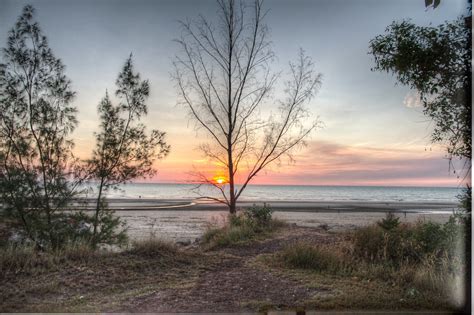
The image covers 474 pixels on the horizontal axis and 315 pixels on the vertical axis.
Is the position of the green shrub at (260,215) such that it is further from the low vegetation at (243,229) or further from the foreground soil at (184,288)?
the foreground soil at (184,288)

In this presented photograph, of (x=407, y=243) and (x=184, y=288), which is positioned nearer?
(x=184, y=288)

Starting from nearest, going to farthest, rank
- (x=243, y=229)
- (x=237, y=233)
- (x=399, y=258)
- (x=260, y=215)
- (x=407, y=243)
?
1. (x=399, y=258)
2. (x=407, y=243)
3. (x=237, y=233)
4. (x=243, y=229)
5. (x=260, y=215)

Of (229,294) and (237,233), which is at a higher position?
(237,233)

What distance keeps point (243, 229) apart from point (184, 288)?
12.0 ft

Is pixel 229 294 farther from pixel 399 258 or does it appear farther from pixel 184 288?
pixel 399 258

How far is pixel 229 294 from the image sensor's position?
360 centimetres

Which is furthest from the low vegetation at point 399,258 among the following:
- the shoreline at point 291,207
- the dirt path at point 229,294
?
the shoreline at point 291,207

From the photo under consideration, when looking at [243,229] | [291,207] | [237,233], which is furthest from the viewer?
[291,207]

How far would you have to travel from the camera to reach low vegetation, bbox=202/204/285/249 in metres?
6.95

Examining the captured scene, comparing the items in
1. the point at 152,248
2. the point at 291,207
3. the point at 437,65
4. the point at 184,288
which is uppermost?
the point at 437,65

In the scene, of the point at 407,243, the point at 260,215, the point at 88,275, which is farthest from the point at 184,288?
the point at 260,215

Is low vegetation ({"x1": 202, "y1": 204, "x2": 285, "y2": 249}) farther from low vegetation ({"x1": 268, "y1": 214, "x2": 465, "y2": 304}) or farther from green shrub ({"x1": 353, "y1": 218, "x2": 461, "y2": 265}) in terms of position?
green shrub ({"x1": 353, "y1": 218, "x2": 461, "y2": 265})

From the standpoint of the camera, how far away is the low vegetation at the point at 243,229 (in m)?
6.95

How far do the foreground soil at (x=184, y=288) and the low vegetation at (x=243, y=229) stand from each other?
6.00 ft
